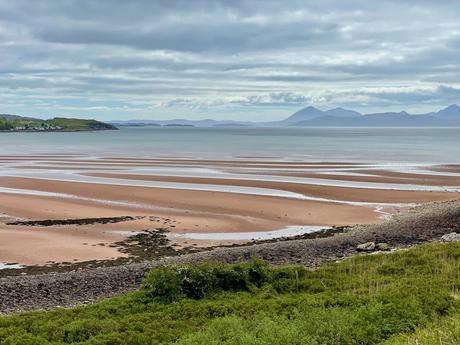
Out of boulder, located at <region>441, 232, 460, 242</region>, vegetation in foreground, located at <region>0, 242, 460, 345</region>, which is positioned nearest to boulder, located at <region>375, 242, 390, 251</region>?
boulder, located at <region>441, 232, 460, 242</region>

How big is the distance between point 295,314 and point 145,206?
81.4 feet

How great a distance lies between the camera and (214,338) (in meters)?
10.4

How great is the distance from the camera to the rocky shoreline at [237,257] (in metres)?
16.8

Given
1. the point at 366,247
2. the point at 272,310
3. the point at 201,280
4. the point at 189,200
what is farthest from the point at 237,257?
the point at 189,200

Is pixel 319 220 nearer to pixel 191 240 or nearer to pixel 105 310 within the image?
pixel 191 240

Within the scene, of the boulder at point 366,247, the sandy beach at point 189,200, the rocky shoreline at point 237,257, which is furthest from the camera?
the sandy beach at point 189,200

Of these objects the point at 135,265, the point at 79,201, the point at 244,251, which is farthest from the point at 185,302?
the point at 79,201

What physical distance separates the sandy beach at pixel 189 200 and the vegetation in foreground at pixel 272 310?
29.6ft

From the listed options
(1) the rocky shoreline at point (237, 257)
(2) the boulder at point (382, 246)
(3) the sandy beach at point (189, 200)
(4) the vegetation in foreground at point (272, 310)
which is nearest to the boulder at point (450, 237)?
(1) the rocky shoreline at point (237, 257)

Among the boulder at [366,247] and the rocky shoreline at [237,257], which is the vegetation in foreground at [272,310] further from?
the boulder at [366,247]

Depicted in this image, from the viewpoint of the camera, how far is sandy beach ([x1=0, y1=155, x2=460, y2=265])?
26.0 metres

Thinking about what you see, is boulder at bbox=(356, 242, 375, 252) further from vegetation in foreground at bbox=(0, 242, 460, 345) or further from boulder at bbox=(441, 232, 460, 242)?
vegetation in foreground at bbox=(0, 242, 460, 345)

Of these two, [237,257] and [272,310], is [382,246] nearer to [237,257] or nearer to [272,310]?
[237,257]

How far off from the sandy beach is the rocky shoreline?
2.81m
